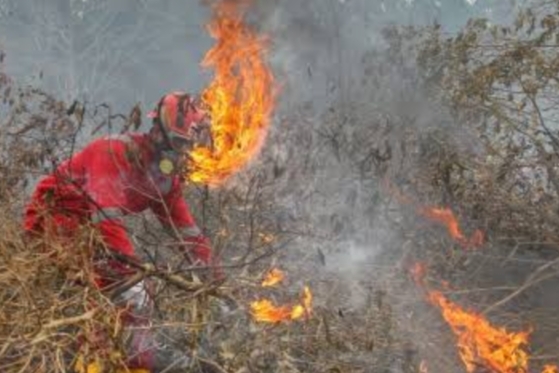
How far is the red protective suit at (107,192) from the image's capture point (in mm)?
3871

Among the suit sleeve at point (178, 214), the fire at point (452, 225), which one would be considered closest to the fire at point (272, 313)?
the suit sleeve at point (178, 214)

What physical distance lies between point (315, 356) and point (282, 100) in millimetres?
7968

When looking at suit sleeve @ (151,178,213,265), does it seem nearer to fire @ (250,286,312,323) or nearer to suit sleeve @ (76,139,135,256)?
suit sleeve @ (76,139,135,256)

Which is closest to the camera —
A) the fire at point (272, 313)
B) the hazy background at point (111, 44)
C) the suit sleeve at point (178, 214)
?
the fire at point (272, 313)

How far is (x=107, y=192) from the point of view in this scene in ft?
13.2

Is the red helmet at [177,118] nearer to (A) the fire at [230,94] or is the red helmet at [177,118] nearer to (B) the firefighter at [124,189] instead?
(B) the firefighter at [124,189]

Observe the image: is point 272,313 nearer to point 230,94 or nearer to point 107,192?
point 107,192

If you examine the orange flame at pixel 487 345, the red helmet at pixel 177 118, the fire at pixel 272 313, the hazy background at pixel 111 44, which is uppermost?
the hazy background at pixel 111 44

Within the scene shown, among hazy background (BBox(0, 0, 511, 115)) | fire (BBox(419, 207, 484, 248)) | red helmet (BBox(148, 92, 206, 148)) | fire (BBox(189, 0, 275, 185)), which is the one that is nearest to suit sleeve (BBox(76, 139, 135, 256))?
red helmet (BBox(148, 92, 206, 148))

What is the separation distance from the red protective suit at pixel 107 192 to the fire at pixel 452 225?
388 centimetres

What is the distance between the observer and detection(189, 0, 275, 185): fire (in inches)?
204

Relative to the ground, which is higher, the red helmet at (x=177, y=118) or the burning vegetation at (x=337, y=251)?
the red helmet at (x=177, y=118)

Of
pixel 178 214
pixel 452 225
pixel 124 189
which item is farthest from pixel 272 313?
pixel 452 225

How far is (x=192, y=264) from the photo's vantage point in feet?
12.8
